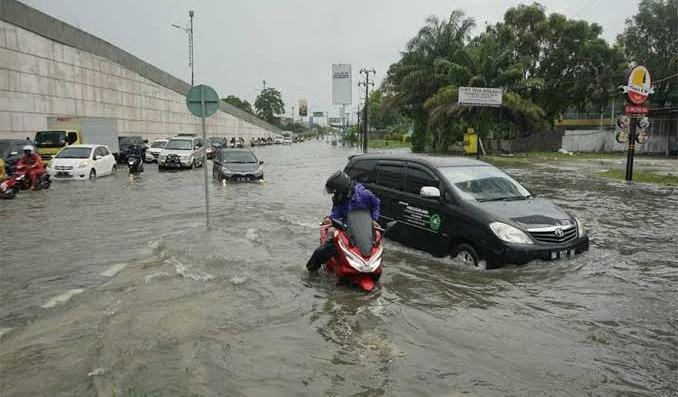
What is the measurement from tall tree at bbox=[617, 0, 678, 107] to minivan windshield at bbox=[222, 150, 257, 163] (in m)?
37.9

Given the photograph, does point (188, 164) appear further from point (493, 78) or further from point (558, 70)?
point (558, 70)

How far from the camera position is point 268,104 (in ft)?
441

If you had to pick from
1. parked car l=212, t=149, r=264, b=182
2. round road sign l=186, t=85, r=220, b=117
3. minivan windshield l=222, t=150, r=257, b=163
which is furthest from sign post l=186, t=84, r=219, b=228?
minivan windshield l=222, t=150, r=257, b=163

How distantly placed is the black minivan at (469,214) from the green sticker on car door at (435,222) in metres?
0.01

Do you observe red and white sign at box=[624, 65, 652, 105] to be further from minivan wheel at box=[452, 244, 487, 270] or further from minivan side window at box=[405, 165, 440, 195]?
minivan wheel at box=[452, 244, 487, 270]

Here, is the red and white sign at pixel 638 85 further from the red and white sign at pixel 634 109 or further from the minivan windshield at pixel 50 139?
the minivan windshield at pixel 50 139

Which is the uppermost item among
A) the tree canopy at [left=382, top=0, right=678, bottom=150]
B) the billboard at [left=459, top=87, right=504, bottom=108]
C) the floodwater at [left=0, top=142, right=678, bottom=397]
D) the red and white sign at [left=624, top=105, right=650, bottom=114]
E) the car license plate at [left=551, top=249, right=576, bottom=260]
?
the tree canopy at [left=382, top=0, right=678, bottom=150]

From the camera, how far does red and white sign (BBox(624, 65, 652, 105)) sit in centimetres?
1947

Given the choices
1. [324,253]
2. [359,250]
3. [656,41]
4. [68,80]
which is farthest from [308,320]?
[656,41]

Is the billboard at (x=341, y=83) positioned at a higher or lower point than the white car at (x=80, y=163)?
higher

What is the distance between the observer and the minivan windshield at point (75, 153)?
20312 mm

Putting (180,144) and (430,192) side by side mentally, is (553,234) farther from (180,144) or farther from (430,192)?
(180,144)

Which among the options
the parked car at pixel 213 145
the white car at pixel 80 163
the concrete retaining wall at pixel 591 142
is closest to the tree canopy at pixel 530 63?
the concrete retaining wall at pixel 591 142

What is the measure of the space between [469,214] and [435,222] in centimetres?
69
